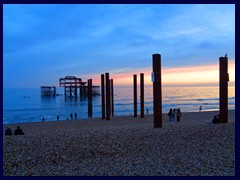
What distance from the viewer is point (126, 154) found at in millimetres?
5637

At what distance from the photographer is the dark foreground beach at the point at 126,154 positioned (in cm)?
462

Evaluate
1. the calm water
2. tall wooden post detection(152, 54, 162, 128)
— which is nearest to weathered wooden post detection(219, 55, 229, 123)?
tall wooden post detection(152, 54, 162, 128)

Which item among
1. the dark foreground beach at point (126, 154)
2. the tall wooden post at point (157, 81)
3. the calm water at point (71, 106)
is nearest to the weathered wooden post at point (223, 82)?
the tall wooden post at point (157, 81)

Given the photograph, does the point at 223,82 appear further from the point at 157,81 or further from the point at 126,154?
the point at 126,154

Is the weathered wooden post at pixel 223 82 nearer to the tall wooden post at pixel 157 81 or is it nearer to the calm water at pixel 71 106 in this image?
the tall wooden post at pixel 157 81

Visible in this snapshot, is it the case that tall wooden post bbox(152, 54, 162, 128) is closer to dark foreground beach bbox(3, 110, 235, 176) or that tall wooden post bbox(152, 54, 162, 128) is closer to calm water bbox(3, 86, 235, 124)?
dark foreground beach bbox(3, 110, 235, 176)

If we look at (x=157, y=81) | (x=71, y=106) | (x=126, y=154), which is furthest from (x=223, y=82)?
(x=71, y=106)

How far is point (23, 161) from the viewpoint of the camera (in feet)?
17.3

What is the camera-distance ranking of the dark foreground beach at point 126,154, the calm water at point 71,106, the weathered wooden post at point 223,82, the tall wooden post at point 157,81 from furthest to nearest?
the calm water at point 71,106
the weathered wooden post at point 223,82
the tall wooden post at point 157,81
the dark foreground beach at point 126,154
